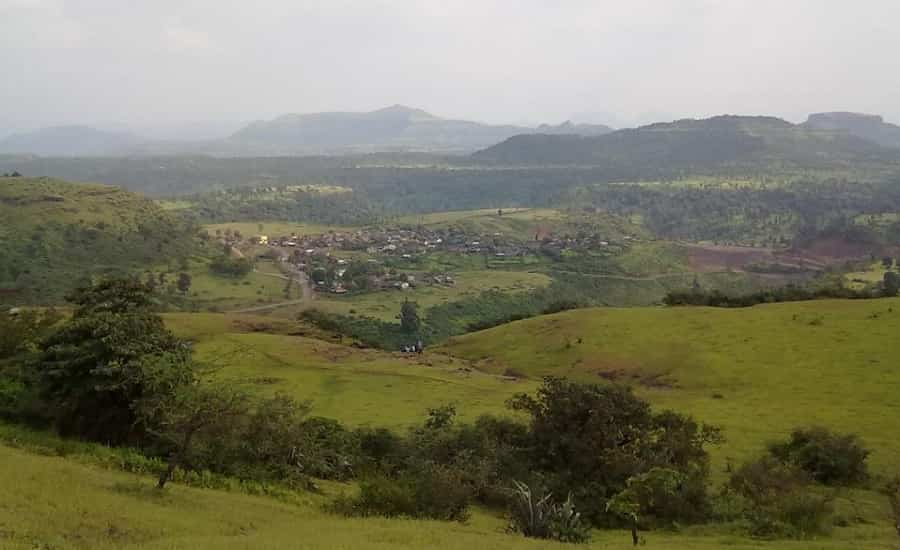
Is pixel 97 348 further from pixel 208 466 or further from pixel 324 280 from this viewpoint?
pixel 324 280

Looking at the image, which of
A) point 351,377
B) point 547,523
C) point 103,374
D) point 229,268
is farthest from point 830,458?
point 229,268

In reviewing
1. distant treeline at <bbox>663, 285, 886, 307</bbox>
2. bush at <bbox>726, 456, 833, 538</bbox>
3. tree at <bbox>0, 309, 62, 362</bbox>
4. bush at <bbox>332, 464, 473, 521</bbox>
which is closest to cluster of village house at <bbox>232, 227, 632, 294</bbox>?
distant treeline at <bbox>663, 285, 886, 307</bbox>

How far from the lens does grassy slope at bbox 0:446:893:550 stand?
13.8 meters

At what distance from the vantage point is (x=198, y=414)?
61.6ft

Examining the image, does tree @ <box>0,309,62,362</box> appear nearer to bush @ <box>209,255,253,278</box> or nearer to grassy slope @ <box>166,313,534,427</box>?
grassy slope @ <box>166,313,534,427</box>

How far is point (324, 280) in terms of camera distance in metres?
120

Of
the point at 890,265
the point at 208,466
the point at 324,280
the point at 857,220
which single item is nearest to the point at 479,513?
the point at 208,466

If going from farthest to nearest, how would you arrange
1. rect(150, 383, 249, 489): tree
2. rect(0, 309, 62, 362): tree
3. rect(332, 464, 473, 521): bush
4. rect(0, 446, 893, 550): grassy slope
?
1. rect(0, 309, 62, 362): tree
2. rect(332, 464, 473, 521): bush
3. rect(150, 383, 249, 489): tree
4. rect(0, 446, 893, 550): grassy slope

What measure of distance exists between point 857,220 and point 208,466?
659 ft

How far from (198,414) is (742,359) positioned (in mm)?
41960

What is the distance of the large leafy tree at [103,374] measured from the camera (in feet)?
81.0

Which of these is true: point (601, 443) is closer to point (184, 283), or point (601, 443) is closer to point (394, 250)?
point (184, 283)

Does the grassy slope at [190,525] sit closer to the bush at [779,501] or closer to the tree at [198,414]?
the bush at [779,501]

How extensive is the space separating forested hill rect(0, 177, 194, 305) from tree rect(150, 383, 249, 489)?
79.3m
